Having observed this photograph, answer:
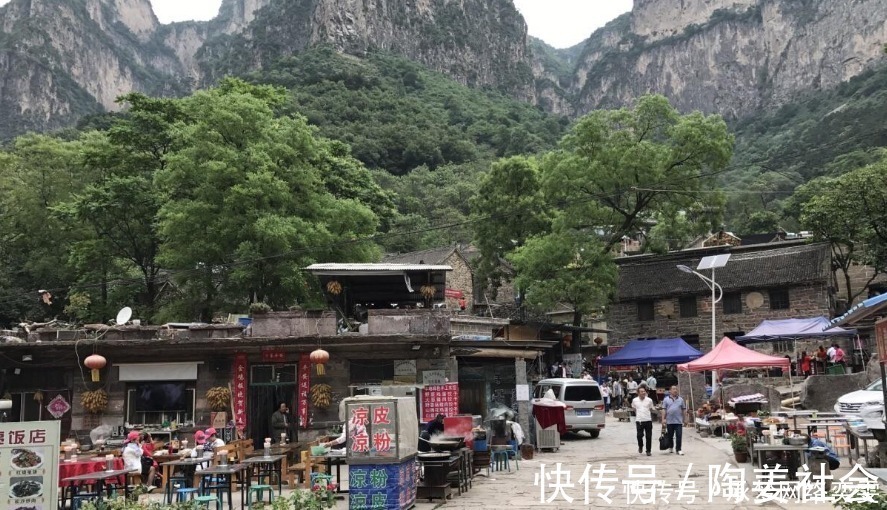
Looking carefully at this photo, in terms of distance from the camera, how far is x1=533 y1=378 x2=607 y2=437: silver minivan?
2148cm

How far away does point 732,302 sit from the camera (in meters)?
36.7

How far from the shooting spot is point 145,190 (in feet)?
95.2

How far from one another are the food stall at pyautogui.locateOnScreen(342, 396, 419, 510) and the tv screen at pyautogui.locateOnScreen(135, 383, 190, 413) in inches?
419

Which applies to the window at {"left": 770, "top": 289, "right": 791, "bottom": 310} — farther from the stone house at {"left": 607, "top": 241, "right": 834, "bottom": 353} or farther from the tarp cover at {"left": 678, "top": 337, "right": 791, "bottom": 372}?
the tarp cover at {"left": 678, "top": 337, "right": 791, "bottom": 372}

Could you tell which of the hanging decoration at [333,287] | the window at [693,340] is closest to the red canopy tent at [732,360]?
the hanging decoration at [333,287]

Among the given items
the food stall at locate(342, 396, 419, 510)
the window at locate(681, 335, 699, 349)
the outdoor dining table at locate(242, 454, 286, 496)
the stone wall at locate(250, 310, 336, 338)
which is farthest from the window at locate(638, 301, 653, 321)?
the food stall at locate(342, 396, 419, 510)

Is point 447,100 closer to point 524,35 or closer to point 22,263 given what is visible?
point 524,35

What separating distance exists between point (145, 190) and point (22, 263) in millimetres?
10868

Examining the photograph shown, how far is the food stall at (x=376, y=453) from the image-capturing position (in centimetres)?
997

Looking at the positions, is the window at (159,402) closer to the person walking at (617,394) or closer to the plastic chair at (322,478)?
the plastic chair at (322,478)

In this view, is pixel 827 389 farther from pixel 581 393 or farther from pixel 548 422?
pixel 548 422

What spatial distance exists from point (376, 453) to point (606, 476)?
17.4ft

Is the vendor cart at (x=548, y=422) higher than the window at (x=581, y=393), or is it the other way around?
the window at (x=581, y=393)

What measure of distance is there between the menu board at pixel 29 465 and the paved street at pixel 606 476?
4.44m
